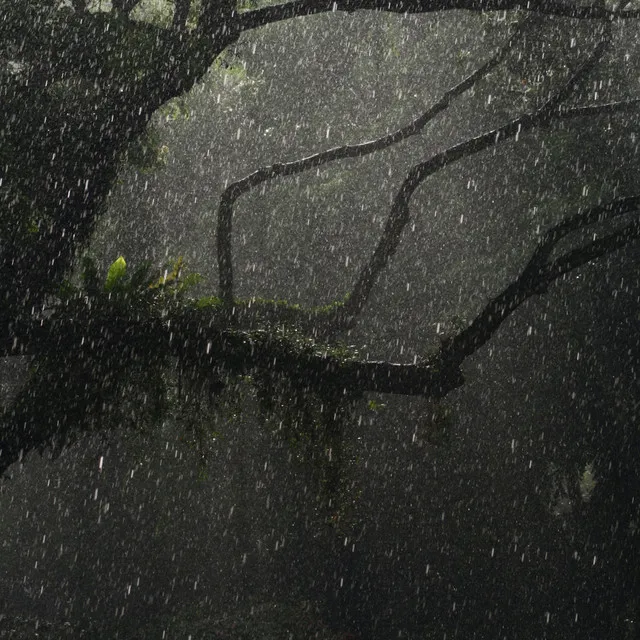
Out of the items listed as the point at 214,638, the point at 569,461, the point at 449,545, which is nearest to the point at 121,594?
the point at 214,638

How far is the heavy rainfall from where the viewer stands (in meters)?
6.56

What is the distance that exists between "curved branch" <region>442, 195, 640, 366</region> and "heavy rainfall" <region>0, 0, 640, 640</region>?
0.02m

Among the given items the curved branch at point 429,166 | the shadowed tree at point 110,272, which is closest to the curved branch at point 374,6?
the shadowed tree at point 110,272

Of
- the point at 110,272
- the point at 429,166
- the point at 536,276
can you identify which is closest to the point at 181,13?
the point at 110,272

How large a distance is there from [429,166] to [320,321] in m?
2.31

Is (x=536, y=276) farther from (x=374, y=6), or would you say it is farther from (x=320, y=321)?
(x=320, y=321)

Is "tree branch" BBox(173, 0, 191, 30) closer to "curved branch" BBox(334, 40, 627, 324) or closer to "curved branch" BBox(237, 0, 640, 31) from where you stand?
"curved branch" BBox(237, 0, 640, 31)

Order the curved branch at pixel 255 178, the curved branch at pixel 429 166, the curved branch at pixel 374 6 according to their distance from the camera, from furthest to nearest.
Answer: the curved branch at pixel 255 178 → the curved branch at pixel 429 166 → the curved branch at pixel 374 6

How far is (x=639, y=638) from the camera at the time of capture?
1065 cm

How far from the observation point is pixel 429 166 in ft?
27.8

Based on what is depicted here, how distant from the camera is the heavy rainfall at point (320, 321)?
6.56 metres

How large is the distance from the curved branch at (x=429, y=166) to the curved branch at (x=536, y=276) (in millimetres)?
1691

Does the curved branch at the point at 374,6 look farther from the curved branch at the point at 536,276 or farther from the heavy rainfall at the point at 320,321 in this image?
the curved branch at the point at 536,276

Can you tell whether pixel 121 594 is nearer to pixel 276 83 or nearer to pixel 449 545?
pixel 449 545
